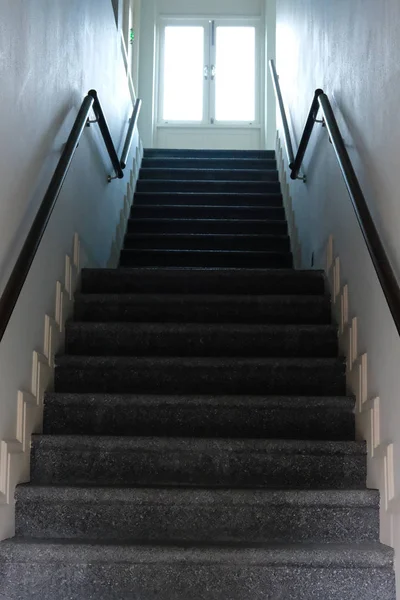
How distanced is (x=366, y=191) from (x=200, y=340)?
997mm

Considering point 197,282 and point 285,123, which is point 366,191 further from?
point 285,123

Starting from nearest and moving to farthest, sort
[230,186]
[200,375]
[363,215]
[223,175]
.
A: [363,215] → [200,375] → [230,186] → [223,175]

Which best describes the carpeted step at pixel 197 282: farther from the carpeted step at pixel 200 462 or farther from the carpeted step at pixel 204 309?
the carpeted step at pixel 200 462

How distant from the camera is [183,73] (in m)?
7.95

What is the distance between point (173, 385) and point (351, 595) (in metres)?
1.12

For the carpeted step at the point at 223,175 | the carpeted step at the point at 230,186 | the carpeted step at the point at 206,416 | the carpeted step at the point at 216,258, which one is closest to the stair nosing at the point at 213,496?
the carpeted step at the point at 206,416

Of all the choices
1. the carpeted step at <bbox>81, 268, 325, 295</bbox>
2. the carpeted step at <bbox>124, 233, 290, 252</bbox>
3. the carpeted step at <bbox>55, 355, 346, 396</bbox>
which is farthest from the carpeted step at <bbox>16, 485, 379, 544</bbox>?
the carpeted step at <bbox>124, 233, 290, 252</bbox>

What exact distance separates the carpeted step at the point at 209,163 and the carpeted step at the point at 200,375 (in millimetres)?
3245

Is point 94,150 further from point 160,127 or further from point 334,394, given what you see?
point 160,127

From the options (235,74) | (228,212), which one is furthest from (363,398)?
(235,74)

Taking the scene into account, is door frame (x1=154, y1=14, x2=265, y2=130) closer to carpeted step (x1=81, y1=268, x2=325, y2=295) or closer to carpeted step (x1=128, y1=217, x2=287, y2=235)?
carpeted step (x1=128, y1=217, x2=287, y2=235)

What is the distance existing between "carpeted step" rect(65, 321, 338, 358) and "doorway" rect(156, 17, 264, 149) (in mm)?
5350

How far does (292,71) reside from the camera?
467 cm

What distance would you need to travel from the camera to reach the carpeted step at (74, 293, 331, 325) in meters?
3.09
